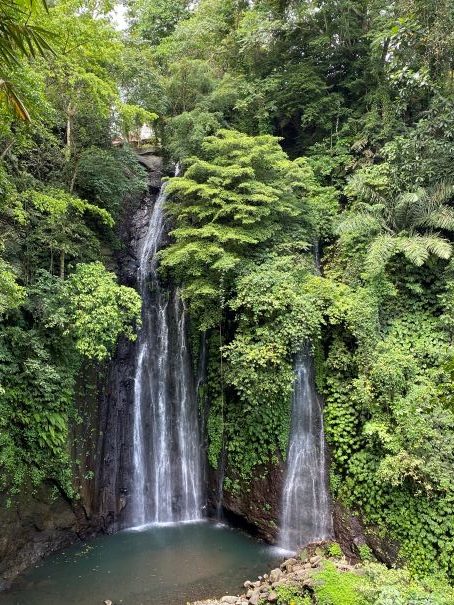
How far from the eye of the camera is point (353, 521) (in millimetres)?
8500

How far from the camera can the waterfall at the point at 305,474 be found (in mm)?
9070

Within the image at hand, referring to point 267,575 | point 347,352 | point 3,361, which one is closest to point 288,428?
point 347,352

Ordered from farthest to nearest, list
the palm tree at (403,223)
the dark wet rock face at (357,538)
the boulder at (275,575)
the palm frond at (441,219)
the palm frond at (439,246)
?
the palm frond at (441,219) → the palm tree at (403,223) → the palm frond at (439,246) → the dark wet rock face at (357,538) → the boulder at (275,575)

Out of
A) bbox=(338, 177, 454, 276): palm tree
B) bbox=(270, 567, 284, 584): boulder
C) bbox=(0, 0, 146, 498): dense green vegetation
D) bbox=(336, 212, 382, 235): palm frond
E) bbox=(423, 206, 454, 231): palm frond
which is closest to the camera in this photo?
bbox=(270, 567, 284, 584): boulder

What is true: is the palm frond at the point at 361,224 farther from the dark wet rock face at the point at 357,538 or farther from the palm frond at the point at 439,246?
the dark wet rock face at the point at 357,538

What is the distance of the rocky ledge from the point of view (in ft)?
22.9

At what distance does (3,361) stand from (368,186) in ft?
31.7

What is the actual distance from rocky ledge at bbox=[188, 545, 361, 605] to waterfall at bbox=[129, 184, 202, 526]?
3202 mm

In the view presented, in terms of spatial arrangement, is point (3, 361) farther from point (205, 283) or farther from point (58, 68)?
point (58, 68)

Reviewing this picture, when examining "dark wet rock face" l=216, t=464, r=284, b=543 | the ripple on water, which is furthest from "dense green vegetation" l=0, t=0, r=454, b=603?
the ripple on water

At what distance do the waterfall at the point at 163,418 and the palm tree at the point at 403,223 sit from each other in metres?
5.34

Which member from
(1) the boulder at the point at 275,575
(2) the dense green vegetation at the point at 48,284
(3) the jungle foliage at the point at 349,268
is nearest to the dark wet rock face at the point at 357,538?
(3) the jungle foliage at the point at 349,268

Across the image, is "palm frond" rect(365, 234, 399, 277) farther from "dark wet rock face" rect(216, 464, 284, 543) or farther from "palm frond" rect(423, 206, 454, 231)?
"dark wet rock face" rect(216, 464, 284, 543)

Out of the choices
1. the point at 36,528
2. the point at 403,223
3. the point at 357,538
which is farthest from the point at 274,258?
the point at 36,528
